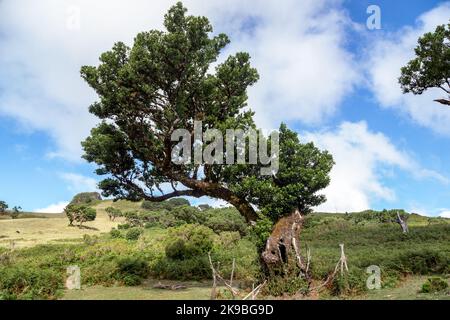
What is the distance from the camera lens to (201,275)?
107 feet

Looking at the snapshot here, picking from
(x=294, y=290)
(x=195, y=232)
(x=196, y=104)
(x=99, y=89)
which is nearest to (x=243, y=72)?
(x=196, y=104)

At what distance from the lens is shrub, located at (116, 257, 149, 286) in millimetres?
29062

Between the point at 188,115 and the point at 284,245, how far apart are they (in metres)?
10.1

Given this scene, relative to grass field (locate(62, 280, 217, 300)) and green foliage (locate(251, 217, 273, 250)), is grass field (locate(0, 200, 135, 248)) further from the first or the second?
green foliage (locate(251, 217, 273, 250))

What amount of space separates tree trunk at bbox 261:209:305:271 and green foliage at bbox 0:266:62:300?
501 inches

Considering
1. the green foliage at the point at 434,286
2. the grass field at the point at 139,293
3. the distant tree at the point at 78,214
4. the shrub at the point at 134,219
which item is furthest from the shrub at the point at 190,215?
the green foliage at the point at 434,286

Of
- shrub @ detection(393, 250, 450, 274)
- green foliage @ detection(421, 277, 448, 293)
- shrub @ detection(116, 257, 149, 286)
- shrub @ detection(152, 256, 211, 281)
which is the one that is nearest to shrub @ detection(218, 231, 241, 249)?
shrub @ detection(152, 256, 211, 281)

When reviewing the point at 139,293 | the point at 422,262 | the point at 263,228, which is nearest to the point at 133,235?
the point at 139,293

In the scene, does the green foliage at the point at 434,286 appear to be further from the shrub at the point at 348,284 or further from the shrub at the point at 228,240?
the shrub at the point at 228,240

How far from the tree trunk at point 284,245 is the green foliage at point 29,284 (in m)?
12.7

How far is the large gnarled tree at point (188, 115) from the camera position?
2362 centimetres

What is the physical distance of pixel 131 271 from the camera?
3111 centimetres
